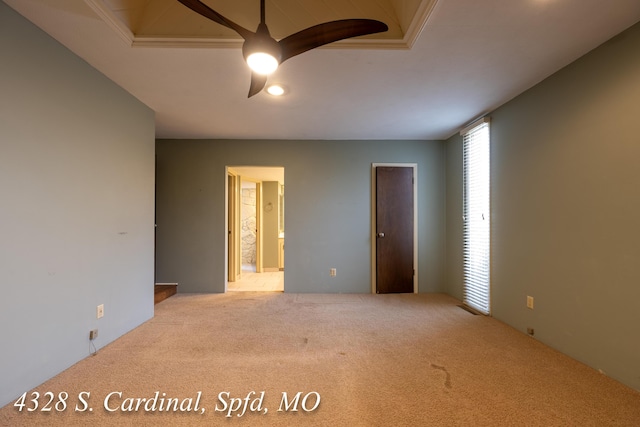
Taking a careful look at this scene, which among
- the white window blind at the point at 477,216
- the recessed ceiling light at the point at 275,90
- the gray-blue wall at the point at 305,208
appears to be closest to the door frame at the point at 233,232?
the gray-blue wall at the point at 305,208

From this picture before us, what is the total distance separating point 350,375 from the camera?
2158mm

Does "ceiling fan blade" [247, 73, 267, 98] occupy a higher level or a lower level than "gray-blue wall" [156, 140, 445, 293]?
higher

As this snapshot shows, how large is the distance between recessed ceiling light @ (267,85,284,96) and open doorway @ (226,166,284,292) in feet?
7.25

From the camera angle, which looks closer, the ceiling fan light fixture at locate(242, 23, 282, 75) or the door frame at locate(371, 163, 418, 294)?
the ceiling fan light fixture at locate(242, 23, 282, 75)

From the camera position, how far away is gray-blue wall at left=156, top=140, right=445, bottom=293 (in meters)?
4.57

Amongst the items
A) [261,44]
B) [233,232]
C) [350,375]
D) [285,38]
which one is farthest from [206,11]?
[233,232]

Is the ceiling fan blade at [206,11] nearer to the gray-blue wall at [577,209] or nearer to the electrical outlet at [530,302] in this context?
the gray-blue wall at [577,209]

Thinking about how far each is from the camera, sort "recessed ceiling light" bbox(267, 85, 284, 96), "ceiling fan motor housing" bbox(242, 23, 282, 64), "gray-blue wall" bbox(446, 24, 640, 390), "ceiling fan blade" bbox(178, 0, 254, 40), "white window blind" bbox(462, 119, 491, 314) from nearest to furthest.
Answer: "ceiling fan blade" bbox(178, 0, 254, 40) < "ceiling fan motor housing" bbox(242, 23, 282, 64) < "gray-blue wall" bbox(446, 24, 640, 390) < "recessed ceiling light" bbox(267, 85, 284, 96) < "white window blind" bbox(462, 119, 491, 314)

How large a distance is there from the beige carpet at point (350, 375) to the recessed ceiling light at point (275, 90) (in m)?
2.38

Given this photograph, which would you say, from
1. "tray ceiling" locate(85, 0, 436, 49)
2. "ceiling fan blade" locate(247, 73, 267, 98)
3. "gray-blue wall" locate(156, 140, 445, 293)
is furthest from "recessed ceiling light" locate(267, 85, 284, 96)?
"gray-blue wall" locate(156, 140, 445, 293)

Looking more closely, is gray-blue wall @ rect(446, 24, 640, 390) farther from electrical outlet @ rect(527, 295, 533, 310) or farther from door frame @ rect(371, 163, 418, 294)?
door frame @ rect(371, 163, 418, 294)

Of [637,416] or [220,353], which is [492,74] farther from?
[220,353]

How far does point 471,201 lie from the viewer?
3.90m

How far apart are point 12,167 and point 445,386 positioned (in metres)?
3.12
